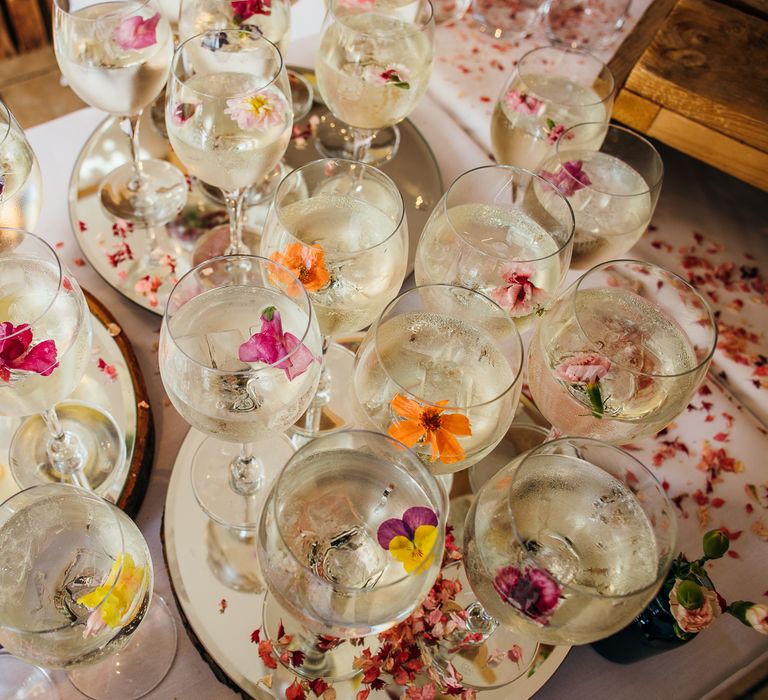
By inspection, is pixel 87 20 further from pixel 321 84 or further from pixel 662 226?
pixel 662 226

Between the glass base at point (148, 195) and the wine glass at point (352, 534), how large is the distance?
2.14 feet

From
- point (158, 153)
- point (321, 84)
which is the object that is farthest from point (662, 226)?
point (158, 153)

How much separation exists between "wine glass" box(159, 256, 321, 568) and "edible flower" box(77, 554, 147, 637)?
155 mm

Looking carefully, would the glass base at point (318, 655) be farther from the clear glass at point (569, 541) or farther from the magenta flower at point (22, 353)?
the magenta flower at point (22, 353)

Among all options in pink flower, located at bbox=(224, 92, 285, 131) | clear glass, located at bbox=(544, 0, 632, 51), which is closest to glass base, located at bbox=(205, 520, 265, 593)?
pink flower, located at bbox=(224, 92, 285, 131)

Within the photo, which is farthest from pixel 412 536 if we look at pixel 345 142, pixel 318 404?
pixel 345 142

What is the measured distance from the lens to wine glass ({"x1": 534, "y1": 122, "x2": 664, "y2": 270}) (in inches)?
40.9

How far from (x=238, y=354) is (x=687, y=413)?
0.68 meters

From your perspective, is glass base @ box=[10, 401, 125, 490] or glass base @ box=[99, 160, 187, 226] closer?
glass base @ box=[10, 401, 125, 490]

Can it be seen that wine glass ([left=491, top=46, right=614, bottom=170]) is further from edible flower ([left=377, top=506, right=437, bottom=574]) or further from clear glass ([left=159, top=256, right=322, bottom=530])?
edible flower ([left=377, top=506, right=437, bottom=574])

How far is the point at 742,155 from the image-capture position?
1229 millimetres

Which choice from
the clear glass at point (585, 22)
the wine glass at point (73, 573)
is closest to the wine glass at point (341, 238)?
the wine glass at point (73, 573)

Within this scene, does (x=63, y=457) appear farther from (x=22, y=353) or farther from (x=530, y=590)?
(x=530, y=590)

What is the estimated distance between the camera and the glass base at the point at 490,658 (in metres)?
0.84
